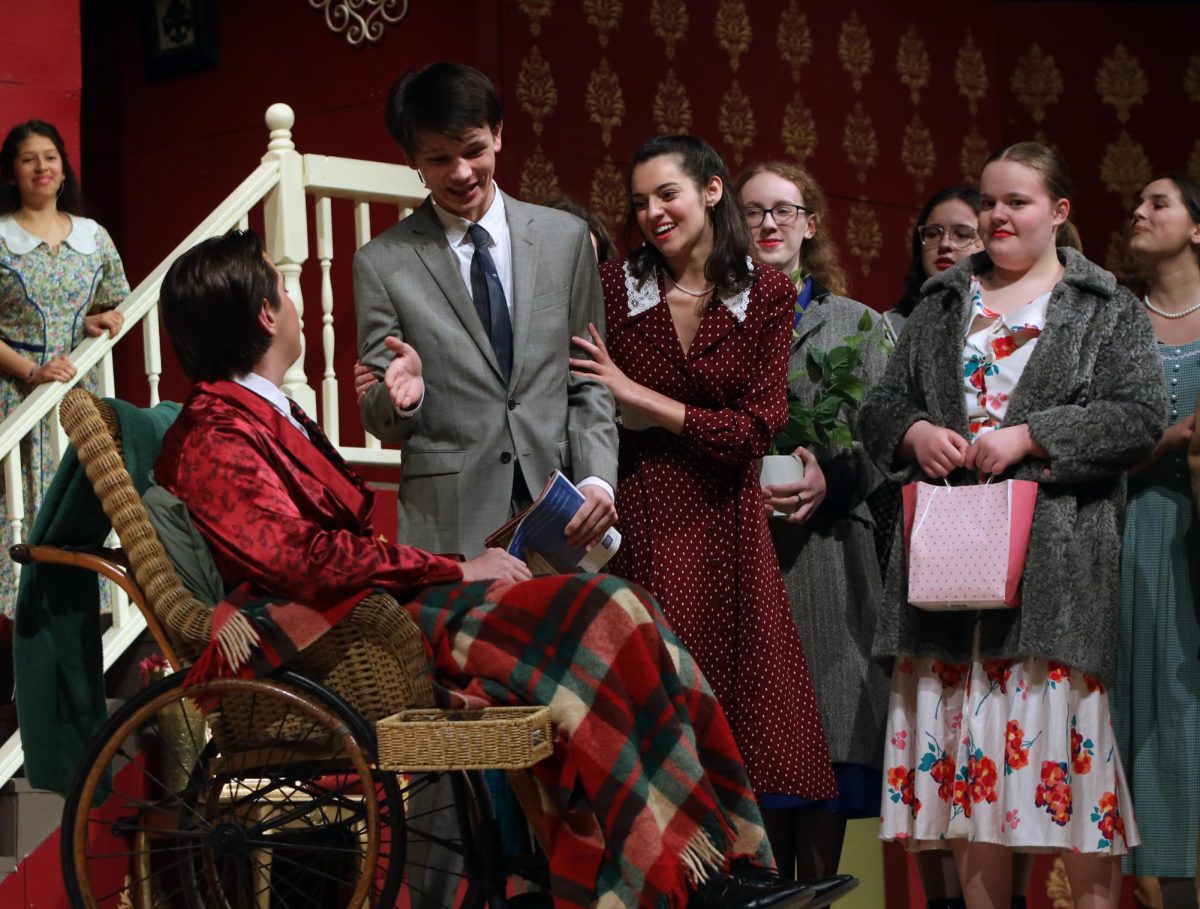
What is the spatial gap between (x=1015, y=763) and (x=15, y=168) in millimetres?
3491

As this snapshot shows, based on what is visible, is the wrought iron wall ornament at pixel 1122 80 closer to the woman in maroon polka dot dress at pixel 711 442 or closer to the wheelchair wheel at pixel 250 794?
the woman in maroon polka dot dress at pixel 711 442

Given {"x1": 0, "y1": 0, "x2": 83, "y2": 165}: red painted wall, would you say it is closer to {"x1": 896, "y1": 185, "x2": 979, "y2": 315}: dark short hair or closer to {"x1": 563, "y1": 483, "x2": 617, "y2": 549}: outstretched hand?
{"x1": 896, "y1": 185, "x2": 979, "y2": 315}: dark short hair

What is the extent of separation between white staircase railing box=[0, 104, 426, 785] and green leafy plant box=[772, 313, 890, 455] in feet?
4.57

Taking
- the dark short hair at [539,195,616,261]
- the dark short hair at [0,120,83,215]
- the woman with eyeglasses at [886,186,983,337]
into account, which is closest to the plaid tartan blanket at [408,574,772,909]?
the dark short hair at [539,195,616,261]

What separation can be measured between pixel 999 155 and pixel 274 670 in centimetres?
181

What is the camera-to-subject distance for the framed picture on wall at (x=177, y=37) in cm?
718

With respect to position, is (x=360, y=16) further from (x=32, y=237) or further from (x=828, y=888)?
(x=828, y=888)

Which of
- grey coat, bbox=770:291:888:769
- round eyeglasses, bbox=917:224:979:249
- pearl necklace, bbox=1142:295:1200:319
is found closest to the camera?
grey coat, bbox=770:291:888:769

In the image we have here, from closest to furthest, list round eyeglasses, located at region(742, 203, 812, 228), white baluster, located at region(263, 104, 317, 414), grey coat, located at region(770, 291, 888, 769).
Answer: grey coat, located at region(770, 291, 888, 769) < round eyeglasses, located at region(742, 203, 812, 228) < white baluster, located at region(263, 104, 317, 414)

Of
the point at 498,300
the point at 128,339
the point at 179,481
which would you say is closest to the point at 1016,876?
the point at 498,300

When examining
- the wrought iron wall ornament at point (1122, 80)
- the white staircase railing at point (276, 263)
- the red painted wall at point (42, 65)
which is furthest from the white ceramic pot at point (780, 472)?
the wrought iron wall ornament at point (1122, 80)

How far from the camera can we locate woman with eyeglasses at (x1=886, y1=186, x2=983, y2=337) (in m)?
4.50

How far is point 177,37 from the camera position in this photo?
24.1 feet

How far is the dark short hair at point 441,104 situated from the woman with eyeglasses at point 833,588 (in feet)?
2.26
